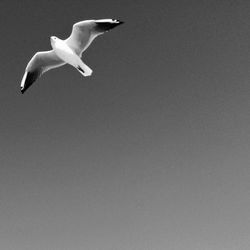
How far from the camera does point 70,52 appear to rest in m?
13.7

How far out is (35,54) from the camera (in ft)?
48.4

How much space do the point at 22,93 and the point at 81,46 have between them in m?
2.10

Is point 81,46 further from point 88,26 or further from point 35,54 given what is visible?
point 35,54

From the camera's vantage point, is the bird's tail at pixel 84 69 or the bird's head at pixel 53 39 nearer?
the bird's tail at pixel 84 69

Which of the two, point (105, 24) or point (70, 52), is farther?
point (70, 52)

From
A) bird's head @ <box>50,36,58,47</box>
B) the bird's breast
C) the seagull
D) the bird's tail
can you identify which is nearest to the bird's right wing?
the seagull

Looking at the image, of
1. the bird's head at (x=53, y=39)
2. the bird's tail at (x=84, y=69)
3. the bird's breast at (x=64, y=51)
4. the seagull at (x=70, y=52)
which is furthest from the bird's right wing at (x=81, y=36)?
the bird's tail at (x=84, y=69)

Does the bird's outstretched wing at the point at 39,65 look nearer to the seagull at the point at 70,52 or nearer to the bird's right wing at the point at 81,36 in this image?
the seagull at the point at 70,52

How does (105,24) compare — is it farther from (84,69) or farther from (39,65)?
(39,65)

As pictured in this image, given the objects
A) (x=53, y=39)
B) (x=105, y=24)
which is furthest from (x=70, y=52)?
(x=105, y=24)

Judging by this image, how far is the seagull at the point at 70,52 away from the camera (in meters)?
12.9

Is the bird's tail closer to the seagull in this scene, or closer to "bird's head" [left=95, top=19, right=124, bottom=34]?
the seagull

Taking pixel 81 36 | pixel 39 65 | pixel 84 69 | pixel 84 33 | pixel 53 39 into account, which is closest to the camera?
pixel 84 69

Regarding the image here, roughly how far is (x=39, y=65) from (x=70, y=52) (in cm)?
162
